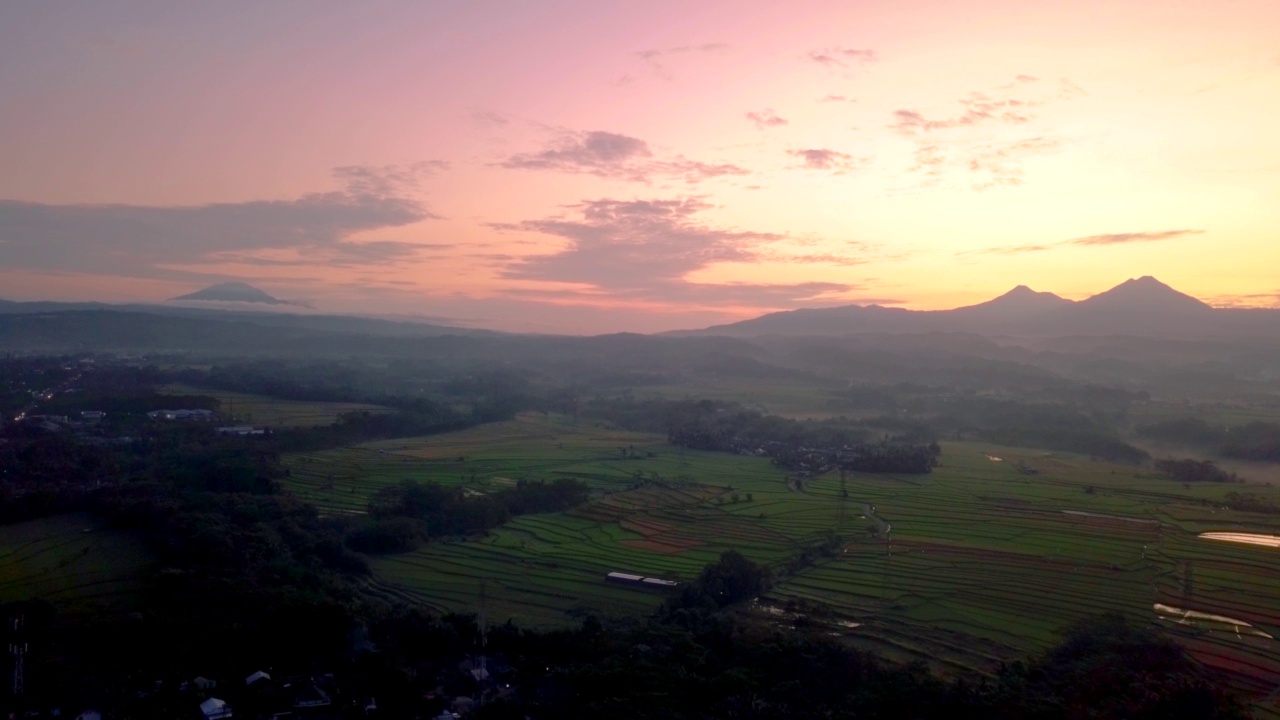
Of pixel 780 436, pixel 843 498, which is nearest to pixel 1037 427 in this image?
pixel 780 436

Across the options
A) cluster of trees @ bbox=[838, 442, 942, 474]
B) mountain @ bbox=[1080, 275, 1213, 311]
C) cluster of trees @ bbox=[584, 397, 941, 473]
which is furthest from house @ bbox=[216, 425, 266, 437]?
mountain @ bbox=[1080, 275, 1213, 311]

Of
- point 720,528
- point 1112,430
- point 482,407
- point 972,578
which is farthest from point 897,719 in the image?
point 482,407

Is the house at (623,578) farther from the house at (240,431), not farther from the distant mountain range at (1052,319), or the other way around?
the distant mountain range at (1052,319)

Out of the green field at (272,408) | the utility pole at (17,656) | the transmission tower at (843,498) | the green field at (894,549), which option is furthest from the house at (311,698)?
the green field at (272,408)

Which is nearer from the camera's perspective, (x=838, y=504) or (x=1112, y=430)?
(x=838, y=504)

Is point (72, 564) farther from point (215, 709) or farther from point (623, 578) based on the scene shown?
point (623, 578)

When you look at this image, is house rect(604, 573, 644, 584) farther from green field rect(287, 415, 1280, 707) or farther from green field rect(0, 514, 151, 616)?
green field rect(0, 514, 151, 616)

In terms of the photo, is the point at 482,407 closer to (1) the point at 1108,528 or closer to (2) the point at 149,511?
(2) the point at 149,511
